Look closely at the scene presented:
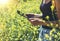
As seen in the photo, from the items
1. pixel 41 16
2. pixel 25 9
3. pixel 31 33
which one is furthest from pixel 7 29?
pixel 41 16

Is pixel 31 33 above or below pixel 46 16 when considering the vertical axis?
below

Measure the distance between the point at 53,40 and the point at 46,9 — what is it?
28 centimetres

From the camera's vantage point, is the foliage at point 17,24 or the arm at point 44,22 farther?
the foliage at point 17,24

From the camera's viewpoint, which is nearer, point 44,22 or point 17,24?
point 44,22

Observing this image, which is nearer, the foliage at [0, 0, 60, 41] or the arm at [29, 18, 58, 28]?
the arm at [29, 18, 58, 28]

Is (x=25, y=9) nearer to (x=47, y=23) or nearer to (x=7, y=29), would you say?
(x=7, y=29)

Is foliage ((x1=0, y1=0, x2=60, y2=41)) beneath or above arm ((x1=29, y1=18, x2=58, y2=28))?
beneath

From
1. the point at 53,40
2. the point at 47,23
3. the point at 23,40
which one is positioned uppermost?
the point at 47,23

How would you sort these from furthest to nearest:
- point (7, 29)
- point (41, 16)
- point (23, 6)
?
point (23, 6)
point (7, 29)
point (41, 16)

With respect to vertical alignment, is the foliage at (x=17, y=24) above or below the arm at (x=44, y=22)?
below

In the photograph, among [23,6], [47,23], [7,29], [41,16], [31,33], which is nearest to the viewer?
[47,23]

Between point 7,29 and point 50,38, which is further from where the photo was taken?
point 7,29

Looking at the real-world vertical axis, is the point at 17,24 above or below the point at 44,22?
below

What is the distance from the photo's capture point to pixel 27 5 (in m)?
4.77
